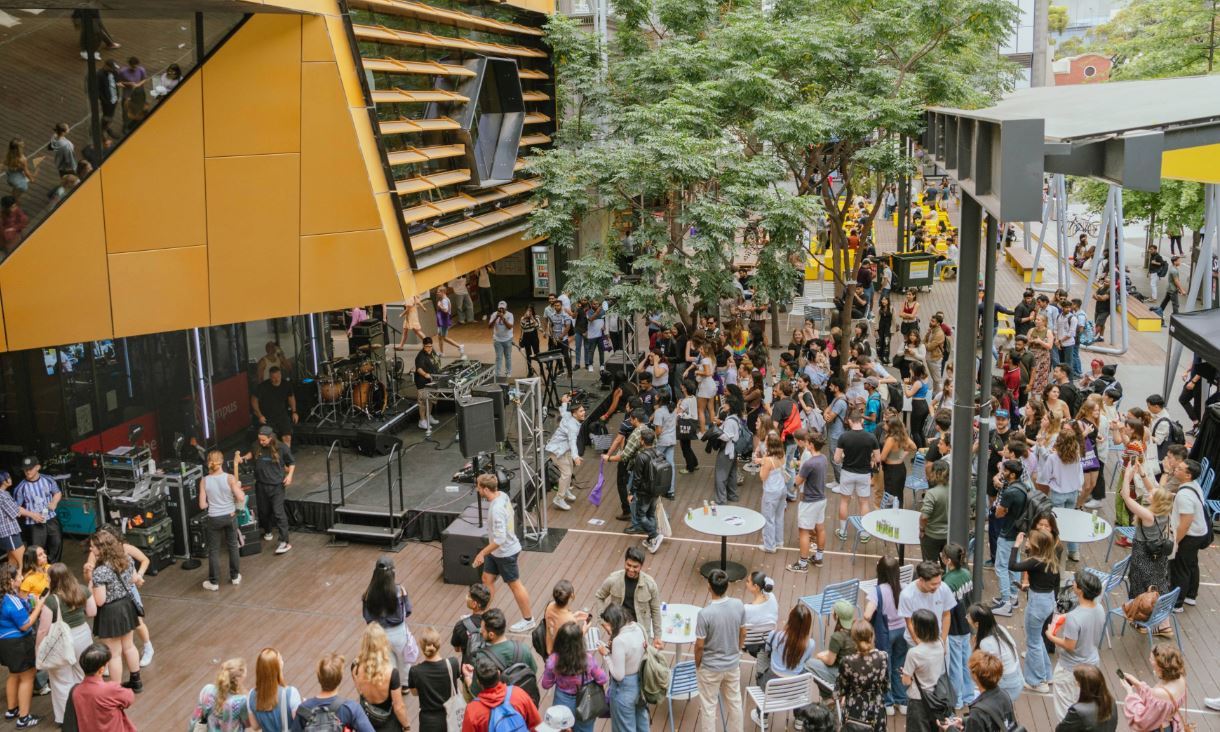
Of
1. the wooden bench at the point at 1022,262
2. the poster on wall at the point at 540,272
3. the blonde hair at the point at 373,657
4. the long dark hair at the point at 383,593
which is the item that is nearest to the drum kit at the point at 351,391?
the long dark hair at the point at 383,593

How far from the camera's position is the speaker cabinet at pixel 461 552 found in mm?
11891

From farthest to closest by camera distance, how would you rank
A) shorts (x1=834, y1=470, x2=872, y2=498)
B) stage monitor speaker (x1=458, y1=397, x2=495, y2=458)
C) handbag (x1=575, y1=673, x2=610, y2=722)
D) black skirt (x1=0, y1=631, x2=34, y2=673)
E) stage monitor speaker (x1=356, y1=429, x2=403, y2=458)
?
stage monitor speaker (x1=356, y1=429, x2=403, y2=458) < shorts (x1=834, y1=470, x2=872, y2=498) < stage monitor speaker (x1=458, y1=397, x2=495, y2=458) < black skirt (x1=0, y1=631, x2=34, y2=673) < handbag (x1=575, y1=673, x2=610, y2=722)

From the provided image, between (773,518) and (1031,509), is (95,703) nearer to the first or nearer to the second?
Result: (773,518)

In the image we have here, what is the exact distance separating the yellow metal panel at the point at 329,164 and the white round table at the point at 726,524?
5800 mm

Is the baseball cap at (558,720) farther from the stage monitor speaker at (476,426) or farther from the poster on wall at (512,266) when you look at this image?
the poster on wall at (512,266)

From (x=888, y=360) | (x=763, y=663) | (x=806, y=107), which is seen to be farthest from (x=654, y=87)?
(x=763, y=663)

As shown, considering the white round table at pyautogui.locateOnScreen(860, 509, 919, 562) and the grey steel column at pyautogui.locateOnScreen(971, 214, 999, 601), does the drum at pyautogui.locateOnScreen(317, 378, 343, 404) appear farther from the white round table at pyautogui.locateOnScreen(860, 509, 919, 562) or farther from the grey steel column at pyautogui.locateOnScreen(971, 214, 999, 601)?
the grey steel column at pyautogui.locateOnScreen(971, 214, 999, 601)

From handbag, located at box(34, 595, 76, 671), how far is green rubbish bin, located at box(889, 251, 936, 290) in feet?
78.3

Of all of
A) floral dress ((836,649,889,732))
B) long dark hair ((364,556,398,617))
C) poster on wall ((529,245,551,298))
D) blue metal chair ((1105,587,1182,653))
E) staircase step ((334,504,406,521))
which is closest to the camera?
floral dress ((836,649,889,732))

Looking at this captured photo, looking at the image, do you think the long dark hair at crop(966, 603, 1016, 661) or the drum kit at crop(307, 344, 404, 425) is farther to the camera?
the drum kit at crop(307, 344, 404, 425)

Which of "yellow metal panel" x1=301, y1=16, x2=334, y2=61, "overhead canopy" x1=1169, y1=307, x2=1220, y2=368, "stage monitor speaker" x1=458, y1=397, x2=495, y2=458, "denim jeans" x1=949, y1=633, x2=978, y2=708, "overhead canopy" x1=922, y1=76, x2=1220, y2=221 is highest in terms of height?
"yellow metal panel" x1=301, y1=16, x2=334, y2=61

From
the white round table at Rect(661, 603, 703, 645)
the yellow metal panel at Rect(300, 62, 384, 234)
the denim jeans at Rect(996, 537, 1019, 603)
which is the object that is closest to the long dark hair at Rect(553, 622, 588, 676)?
the white round table at Rect(661, 603, 703, 645)

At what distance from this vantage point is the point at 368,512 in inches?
529

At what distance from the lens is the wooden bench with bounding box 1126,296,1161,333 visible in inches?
977
